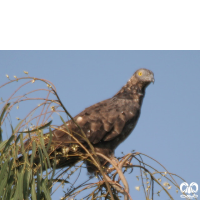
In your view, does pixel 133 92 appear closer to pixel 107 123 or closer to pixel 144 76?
pixel 144 76

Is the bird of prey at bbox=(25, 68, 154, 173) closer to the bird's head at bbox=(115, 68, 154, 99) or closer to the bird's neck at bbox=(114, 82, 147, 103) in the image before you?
the bird's neck at bbox=(114, 82, 147, 103)

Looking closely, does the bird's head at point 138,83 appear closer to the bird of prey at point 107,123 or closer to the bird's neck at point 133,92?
the bird's neck at point 133,92

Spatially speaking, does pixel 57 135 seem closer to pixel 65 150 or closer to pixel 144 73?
pixel 65 150

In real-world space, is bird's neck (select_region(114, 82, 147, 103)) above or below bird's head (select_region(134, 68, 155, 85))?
below

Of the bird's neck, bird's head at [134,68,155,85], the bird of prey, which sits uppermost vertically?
bird's head at [134,68,155,85]

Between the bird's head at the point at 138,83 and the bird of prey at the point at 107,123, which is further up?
the bird's head at the point at 138,83

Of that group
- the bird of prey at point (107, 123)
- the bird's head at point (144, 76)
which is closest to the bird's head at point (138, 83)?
the bird's head at point (144, 76)

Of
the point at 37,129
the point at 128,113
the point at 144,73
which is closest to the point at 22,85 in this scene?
the point at 37,129

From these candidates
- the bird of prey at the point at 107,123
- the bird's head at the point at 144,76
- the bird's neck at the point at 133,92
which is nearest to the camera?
the bird of prey at the point at 107,123

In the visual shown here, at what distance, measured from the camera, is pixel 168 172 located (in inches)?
123

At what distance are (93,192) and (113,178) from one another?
51cm

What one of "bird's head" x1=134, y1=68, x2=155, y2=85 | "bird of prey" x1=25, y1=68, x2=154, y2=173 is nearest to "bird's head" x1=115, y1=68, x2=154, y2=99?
"bird's head" x1=134, y1=68, x2=155, y2=85

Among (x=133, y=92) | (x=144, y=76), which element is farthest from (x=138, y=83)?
(x=133, y=92)

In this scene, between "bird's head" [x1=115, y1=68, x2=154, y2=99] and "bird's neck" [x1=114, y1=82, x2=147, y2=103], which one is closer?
"bird's neck" [x1=114, y1=82, x2=147, y2=103]
